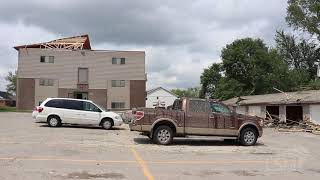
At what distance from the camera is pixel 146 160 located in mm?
14719

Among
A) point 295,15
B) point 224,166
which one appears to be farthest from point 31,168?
point 295,15

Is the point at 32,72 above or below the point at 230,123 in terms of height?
above

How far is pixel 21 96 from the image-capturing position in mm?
66750

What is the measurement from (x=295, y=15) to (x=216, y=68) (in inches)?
857

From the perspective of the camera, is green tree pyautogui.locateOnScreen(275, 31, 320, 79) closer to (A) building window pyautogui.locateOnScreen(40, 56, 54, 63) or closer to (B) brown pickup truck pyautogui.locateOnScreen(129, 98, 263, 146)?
(A) building window pyautogui.locateOnScreen(40, 56, 54, 63)

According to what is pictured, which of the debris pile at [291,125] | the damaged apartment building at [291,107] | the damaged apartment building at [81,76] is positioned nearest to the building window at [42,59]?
the damaged apartment building at [81,76]

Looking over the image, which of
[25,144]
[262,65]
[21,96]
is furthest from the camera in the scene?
[262,65]

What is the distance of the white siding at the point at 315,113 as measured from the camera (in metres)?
33.6

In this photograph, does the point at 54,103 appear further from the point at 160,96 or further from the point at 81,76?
the point at 160,96

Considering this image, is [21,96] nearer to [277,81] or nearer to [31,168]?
[277,81]

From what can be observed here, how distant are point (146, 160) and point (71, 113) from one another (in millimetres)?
14878

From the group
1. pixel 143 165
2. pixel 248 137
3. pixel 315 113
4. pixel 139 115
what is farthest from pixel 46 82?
pixel 143 165

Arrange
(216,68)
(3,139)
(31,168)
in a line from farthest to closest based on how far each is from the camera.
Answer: (216,68) < (3,139) < (31,168)

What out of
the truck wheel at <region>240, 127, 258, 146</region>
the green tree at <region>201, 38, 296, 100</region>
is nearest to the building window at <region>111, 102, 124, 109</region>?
the green tree at <region>201, 38, 296, 100</region>
